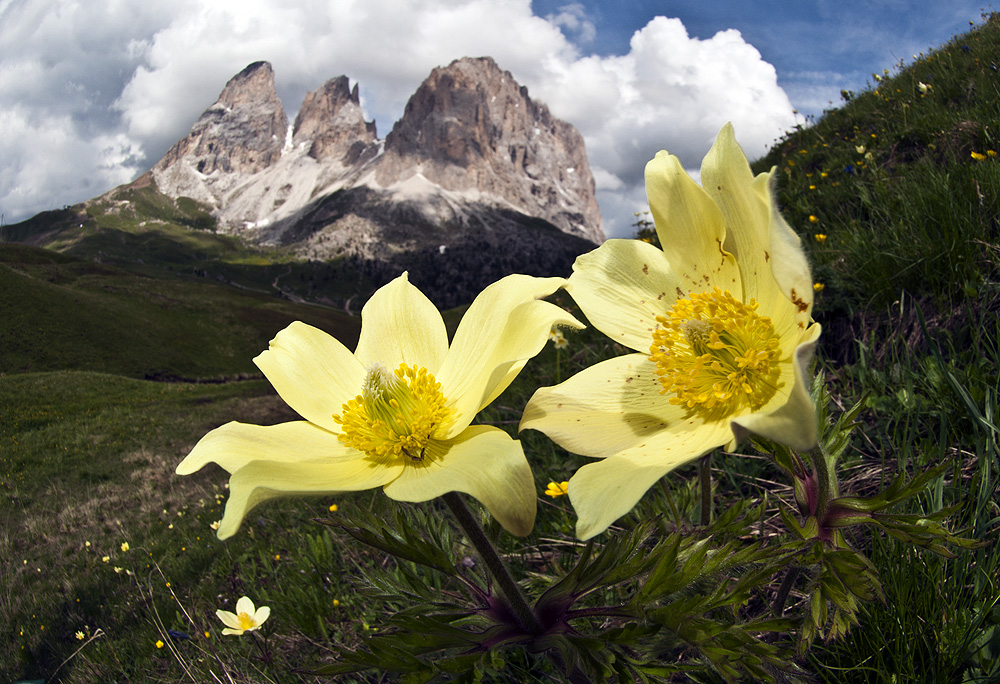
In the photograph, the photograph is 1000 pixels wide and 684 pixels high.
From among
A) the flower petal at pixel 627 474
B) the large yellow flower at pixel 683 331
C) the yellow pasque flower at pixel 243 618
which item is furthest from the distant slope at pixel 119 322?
the flower petal at pixel 627 474

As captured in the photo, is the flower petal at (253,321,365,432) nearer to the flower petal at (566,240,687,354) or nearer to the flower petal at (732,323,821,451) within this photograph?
the flower petal at (566,240,687,354)

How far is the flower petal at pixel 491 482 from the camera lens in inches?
41.1

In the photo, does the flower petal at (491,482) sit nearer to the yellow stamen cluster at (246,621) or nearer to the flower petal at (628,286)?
the flower petal at (628,286)

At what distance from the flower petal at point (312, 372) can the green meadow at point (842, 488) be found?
0.30m

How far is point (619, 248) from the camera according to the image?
1.57 metres

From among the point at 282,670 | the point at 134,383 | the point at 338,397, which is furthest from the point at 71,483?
the point at 134,383

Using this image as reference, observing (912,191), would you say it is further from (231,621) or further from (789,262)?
(231,621)

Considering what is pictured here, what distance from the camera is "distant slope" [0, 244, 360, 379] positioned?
49.0 m

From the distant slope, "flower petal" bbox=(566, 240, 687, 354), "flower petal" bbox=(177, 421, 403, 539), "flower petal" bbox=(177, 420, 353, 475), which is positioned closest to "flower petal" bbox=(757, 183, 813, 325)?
"flower petal" bbox=(566, 240, 687, 354)

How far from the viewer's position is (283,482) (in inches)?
43.3

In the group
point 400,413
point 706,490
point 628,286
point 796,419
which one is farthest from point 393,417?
point 706,490

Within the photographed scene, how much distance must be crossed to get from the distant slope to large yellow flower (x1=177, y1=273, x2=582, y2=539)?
4540cm

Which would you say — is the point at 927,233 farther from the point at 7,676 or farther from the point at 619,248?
the point at 7,676

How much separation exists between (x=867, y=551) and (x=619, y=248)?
1.69 meters
